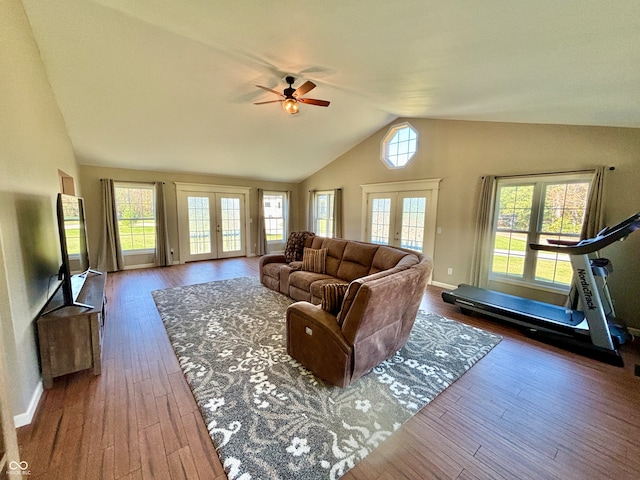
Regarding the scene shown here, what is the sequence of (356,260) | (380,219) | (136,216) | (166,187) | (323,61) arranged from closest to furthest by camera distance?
1. (323,61)
2. (356,260)
3. (380,219)
4. (136,216)
5. (166,187)

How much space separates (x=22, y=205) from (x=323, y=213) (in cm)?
626

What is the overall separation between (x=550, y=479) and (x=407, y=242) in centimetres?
436

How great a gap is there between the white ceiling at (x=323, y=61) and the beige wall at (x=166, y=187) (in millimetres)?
840

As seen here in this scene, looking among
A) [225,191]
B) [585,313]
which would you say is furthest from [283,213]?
[585,313]

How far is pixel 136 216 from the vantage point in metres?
6.14

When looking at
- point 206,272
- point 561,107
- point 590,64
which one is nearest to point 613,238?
point 561,107

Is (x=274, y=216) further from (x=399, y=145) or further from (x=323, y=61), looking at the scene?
(x=323, y=61)

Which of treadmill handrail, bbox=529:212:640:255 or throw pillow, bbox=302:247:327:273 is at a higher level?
treadmill handrail, bbox=529:212:640:255

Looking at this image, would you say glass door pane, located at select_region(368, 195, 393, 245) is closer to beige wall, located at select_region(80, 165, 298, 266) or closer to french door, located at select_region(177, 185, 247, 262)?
beige wall, located at select_region(80, 165, 298, 266)

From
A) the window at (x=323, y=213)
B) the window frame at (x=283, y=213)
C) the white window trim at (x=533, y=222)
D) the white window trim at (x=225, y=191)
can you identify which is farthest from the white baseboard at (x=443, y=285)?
the white window trim at (x=225, y=191)

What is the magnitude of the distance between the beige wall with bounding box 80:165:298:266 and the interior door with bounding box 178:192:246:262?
0.22 m

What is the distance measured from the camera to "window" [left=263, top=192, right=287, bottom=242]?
315 inches

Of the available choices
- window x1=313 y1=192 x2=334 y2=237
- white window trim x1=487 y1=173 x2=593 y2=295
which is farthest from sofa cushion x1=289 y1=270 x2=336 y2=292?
window x1=313 y1=192 x2=334 y2=237

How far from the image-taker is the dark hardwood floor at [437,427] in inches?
57.6
